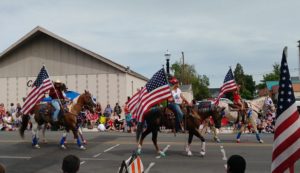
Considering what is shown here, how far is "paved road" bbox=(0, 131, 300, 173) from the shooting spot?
1276cm

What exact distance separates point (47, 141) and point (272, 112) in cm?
1289

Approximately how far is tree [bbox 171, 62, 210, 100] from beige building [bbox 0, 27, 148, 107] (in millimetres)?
51890

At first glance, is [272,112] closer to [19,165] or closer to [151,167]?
[151,167]

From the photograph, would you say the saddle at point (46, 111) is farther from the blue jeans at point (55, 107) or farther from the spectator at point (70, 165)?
the spectator at point (70, 165)

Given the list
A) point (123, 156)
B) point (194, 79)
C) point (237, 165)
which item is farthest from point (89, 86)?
point (194, 79)

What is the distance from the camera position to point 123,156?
14938mm

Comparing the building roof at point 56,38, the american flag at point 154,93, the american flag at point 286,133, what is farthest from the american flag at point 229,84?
the building roof at point 56,38

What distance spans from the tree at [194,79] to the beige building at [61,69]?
51.9 m

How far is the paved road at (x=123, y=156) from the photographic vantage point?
12.8 metres

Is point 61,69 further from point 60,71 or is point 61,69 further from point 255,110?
point 255,110

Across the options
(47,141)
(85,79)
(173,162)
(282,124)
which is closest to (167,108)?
(173,162)

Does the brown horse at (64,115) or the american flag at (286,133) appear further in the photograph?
the brown horse at (64,115)

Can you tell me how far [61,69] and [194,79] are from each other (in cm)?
6188

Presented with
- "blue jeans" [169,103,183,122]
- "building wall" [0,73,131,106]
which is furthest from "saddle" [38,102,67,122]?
"building wall" [0,73,131,106]
